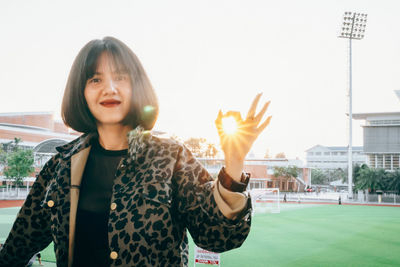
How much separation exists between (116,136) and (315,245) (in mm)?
12339

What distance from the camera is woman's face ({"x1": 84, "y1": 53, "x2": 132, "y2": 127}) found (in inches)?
68.8

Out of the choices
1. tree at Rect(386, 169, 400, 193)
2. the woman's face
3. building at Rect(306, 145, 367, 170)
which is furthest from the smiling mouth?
building at Rect(306, 145, 367, 170)

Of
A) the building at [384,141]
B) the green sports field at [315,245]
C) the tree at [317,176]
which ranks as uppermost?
the building at [384,141]

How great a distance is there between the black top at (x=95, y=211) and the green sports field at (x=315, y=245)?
8536mm

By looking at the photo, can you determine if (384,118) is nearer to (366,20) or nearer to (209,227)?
(366,20)

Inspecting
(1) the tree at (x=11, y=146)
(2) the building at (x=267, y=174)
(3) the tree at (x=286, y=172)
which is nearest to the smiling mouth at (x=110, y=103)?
(1) the tree at (x=11, y=146)

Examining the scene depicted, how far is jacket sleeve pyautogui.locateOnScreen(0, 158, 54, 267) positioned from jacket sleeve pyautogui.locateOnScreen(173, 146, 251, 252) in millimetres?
708

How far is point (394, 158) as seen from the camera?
143 ft

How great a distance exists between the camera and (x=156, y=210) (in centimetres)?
150

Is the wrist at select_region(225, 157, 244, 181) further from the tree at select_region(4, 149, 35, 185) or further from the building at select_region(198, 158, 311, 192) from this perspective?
the building at select_region(198, 158, 311, 192)

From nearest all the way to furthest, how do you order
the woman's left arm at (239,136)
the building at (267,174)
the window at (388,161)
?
the woman's left arm at (239,136)
the window at (388,161)
the building at (267,174)

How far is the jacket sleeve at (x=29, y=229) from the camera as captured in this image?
185 cm

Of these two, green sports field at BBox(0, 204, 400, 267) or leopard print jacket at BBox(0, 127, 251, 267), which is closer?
leopard print jacket at BBox(0, 127, 251, 267)

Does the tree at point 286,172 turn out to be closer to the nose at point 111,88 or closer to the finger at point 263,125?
the nose at point 111,88
